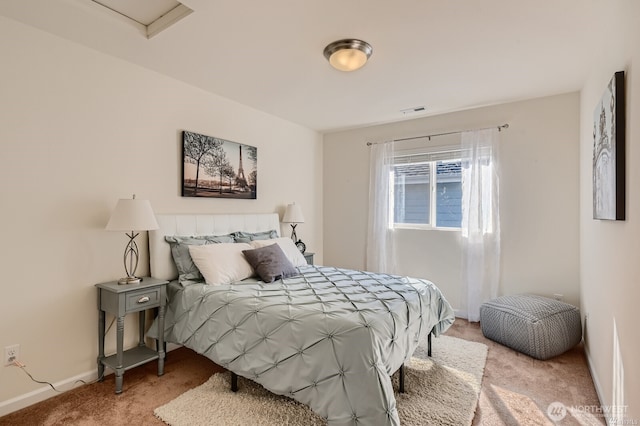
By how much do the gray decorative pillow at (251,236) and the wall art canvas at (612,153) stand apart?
2830 mm

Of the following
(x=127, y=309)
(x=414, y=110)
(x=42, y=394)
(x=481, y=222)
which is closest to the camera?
(x=42, y=394)

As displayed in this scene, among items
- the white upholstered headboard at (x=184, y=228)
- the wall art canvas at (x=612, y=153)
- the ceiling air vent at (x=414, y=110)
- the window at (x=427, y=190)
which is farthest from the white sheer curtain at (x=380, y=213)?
the wall art canvas at (x=612, y=153)

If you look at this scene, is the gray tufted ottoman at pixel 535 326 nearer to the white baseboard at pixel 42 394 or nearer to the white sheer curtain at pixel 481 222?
the white sheer curtain at pixel 481 222

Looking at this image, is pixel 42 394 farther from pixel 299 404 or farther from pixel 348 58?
pixel 348 58

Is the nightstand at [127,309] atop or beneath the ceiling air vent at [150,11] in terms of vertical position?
beneath

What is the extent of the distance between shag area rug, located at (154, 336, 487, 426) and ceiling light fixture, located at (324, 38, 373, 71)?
233 cm

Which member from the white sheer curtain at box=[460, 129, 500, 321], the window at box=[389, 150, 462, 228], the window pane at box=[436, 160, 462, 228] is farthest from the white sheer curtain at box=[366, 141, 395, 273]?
the white sheer curtain at box=[460, 129, 500, 321]

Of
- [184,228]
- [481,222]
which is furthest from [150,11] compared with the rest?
[481,222]

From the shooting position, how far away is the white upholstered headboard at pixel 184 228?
269 centimetres

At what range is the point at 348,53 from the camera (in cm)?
228

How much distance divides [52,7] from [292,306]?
232 centimetres

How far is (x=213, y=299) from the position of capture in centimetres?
233

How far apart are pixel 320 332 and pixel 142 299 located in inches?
56.2

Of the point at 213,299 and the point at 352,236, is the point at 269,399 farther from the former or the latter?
the point at 352,236
